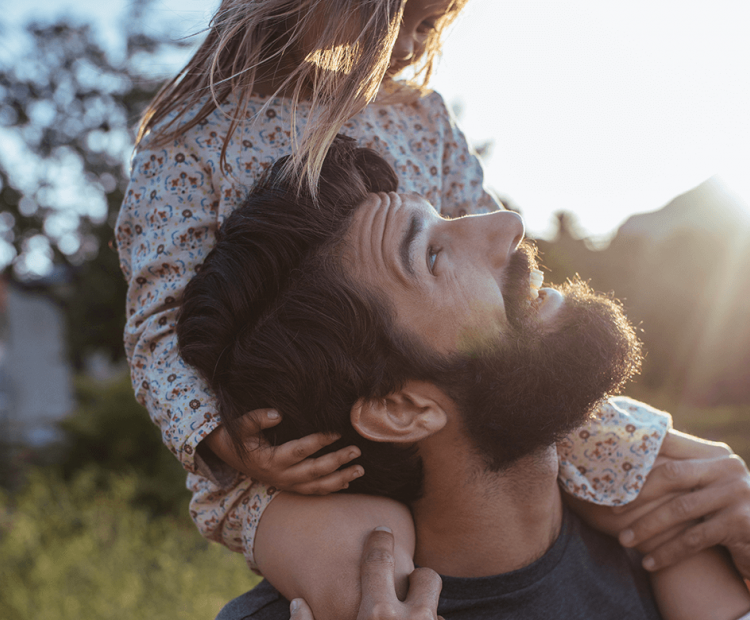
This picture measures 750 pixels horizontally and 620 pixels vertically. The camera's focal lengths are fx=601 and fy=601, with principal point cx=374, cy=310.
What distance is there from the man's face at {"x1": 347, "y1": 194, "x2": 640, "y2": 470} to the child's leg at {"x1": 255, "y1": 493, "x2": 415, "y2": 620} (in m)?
0.39

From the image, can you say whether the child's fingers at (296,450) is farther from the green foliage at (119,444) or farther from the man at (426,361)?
the green foliage at (119,444)

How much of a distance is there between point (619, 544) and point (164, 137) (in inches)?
83.9

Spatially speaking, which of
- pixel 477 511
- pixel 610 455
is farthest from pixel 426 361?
pixel 610 455

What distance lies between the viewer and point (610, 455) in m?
2.02

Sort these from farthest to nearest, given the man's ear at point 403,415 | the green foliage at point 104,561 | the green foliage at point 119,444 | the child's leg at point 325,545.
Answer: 1. the green foliage at point 119,444
2. the green foliage at point 104,561
3. the man's ear at point 403,415
4. the child's leg at point 325,545

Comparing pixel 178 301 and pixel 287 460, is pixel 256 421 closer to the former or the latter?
pixel 287 460

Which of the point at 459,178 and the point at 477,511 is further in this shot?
the point at 459,178

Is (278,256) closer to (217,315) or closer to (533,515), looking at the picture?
(217,315)

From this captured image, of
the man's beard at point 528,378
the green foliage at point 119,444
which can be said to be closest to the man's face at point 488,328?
the man's beard at point 528,378

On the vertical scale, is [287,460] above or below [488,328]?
below

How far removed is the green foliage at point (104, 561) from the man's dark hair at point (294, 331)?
3.05m

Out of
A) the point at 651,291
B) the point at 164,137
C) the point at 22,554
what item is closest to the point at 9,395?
the point at 22,554

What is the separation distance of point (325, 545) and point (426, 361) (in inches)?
23.2

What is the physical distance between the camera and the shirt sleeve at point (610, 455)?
78.4 inches
